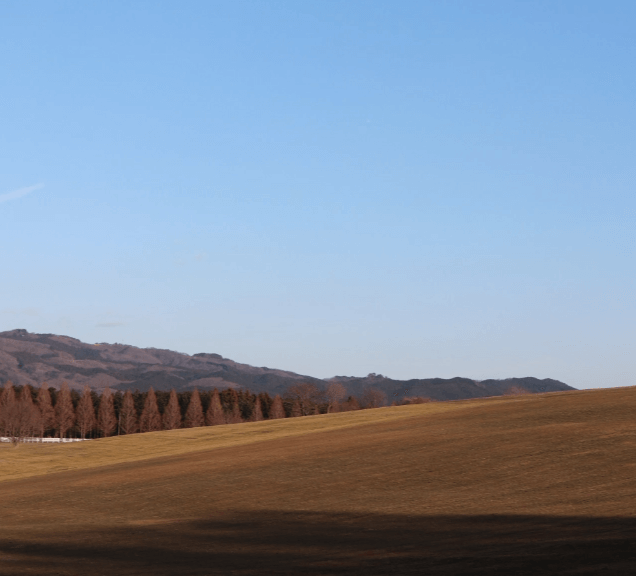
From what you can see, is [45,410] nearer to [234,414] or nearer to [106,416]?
[106,416]

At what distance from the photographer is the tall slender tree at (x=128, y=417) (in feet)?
398

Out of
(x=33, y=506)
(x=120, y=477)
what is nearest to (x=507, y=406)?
(x=120, y=477)

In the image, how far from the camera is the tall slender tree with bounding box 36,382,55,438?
118m

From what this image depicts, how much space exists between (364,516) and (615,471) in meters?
8.58

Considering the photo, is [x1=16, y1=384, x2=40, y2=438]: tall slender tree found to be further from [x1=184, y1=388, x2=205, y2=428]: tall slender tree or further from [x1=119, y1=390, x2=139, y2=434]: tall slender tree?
[x1=184, y1=388, x2=205, y2=428]: tall slender tree

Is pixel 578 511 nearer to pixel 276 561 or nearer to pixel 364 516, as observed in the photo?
pixel 364 516

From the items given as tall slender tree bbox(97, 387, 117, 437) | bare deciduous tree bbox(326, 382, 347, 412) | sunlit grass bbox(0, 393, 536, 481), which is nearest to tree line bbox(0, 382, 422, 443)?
tall slender tree bbox(97, 387, 117, 437)

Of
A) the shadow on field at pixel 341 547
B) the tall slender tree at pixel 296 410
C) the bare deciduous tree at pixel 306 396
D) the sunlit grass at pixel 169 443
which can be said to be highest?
the bare deciduous tree at pixel 306 396

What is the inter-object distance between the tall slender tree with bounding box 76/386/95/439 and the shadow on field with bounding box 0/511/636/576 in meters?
102

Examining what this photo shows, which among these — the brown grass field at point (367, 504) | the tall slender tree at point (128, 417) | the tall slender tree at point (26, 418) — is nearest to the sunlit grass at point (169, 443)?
the brown grass field at point (367, 504)

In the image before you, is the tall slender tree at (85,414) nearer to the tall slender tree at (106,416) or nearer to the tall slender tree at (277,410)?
the tall slender tree at (106,416)

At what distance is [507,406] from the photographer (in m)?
52.7

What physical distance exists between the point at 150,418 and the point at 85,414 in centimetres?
1013

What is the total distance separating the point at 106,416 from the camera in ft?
400
